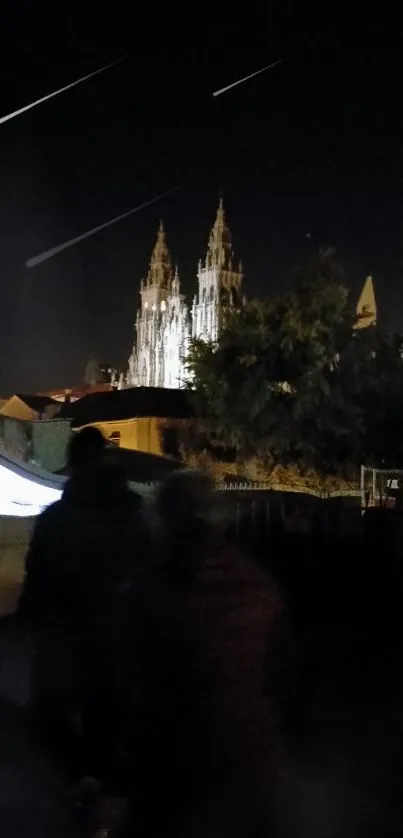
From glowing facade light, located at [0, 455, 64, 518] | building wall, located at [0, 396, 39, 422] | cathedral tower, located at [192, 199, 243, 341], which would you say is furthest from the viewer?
cathedral tower, located at [192, 199, 243, 341]

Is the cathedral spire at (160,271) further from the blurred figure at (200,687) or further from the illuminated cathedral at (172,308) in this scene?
the blurred figure at (200,687)

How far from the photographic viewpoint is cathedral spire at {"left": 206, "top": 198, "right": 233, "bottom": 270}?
198 ft

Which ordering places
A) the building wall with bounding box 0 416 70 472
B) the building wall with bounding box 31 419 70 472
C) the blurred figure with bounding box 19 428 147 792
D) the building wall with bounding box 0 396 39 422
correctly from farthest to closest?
the building wall with bounding box 0 396 39 422 → the building wall with bounding box 31 419 70 472 → the building wall with bounding box 0 416 70 472 → the blurred figure with bounding box 19 428 147 792

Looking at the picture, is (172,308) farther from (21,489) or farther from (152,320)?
(21,489)

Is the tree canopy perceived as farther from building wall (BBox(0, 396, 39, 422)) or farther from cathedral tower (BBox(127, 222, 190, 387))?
cathedral tower (BBox(127, 222, 190, 387))

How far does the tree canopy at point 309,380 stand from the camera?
1702cm

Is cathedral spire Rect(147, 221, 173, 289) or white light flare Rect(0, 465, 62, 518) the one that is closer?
white light flare Rect(0, 465, 62, 518)

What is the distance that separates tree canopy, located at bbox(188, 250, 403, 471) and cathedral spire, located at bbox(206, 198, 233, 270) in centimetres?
4214

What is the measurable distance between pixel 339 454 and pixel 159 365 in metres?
49.8

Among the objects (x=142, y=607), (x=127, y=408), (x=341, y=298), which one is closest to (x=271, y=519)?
(x=142, y=607)

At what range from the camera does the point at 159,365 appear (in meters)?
66.6

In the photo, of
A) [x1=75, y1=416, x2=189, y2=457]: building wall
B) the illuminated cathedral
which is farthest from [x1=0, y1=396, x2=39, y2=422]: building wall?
the illuminated cathedral

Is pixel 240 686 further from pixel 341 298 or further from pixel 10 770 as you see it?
pixel 341 298

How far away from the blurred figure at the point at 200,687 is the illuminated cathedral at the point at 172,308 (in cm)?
5253
